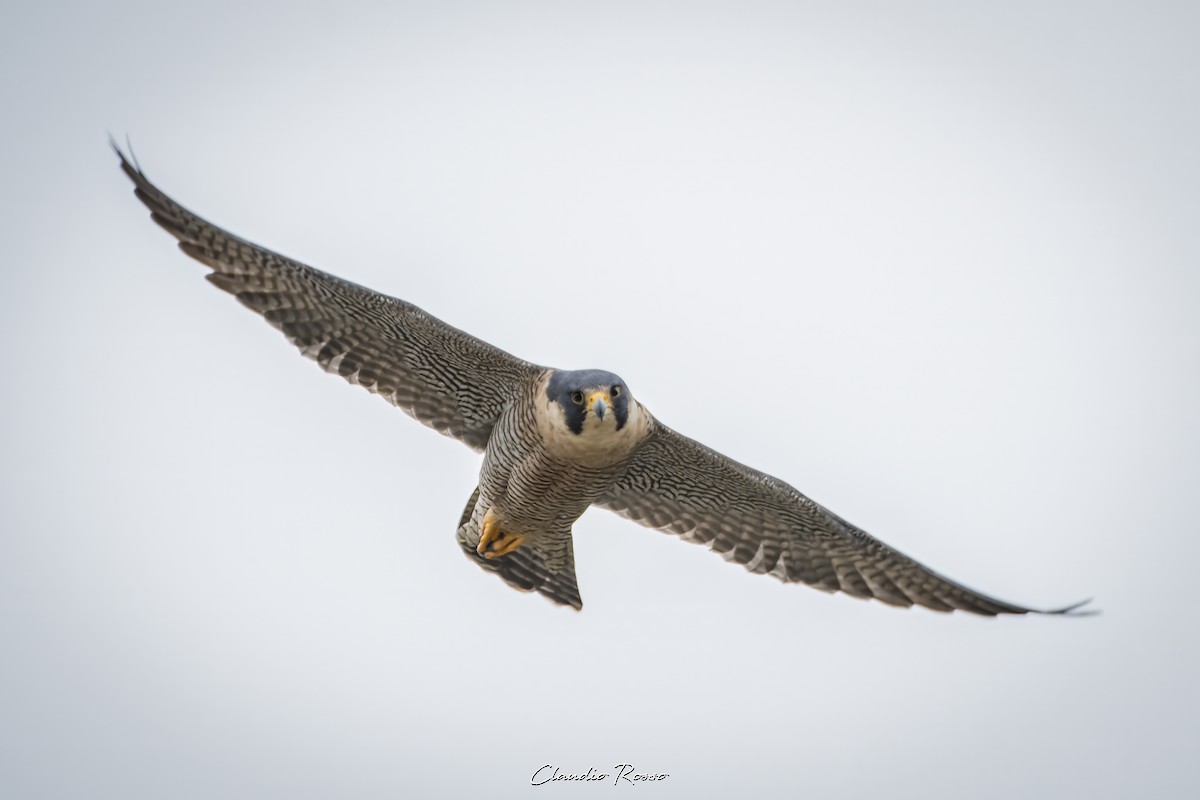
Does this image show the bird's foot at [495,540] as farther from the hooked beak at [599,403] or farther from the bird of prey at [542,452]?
the hooked beak at [599,403]

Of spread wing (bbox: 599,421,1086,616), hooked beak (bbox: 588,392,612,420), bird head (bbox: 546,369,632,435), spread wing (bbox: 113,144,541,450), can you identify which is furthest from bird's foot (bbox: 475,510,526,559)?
hooked beak (bbox: 588,392,612,420)

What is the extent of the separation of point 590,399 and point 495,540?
2.65 metres

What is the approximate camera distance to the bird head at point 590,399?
395 inches

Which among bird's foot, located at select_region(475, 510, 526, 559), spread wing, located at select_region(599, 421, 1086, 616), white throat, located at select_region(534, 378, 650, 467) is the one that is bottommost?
bird's foot, located at select_region(475, 510, 526, 559)

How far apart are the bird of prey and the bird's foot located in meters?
0.01

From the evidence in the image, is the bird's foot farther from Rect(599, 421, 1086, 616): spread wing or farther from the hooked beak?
the hooked beak

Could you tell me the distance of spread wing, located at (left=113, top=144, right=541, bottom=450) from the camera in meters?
10.6

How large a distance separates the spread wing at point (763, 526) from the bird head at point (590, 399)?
1.41 m

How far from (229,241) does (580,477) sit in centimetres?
357

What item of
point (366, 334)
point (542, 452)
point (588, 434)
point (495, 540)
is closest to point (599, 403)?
point (588, 434)

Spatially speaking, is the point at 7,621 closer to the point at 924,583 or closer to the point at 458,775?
the point at 458,775

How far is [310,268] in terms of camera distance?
34.7ft

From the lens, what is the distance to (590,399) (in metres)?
10.0

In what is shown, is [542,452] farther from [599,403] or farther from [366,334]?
[366,334]
